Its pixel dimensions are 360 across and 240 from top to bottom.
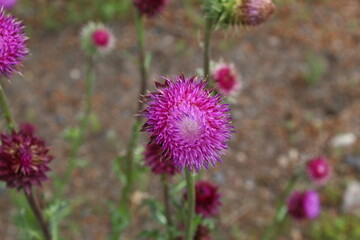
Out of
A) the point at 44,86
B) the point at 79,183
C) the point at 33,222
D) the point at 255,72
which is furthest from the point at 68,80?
the point at 33,222

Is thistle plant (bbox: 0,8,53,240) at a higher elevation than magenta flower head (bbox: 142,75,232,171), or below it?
below

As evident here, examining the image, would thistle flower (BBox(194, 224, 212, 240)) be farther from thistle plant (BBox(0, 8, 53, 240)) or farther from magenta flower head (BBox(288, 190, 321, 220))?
magenta flower head (BBox(288, 190, 321, 220))

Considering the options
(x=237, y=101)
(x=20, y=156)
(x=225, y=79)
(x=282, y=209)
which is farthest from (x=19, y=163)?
(x=237, y=101)

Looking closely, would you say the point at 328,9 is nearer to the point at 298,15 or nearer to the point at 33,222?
the point at 298,15

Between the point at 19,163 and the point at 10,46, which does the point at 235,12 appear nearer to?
the point at 10,46

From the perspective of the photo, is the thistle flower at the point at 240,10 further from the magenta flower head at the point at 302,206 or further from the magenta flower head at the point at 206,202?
the magenta flower head at the point at 302,206

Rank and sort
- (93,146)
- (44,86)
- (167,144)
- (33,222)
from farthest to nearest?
1. (44,86)
2. (93,146)
3. (33,222)
4. (167,144)

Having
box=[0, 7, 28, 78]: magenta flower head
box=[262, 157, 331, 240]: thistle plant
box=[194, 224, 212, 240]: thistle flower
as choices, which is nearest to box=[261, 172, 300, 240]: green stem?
box=[262, 157, 331, 240]: thistle plant
